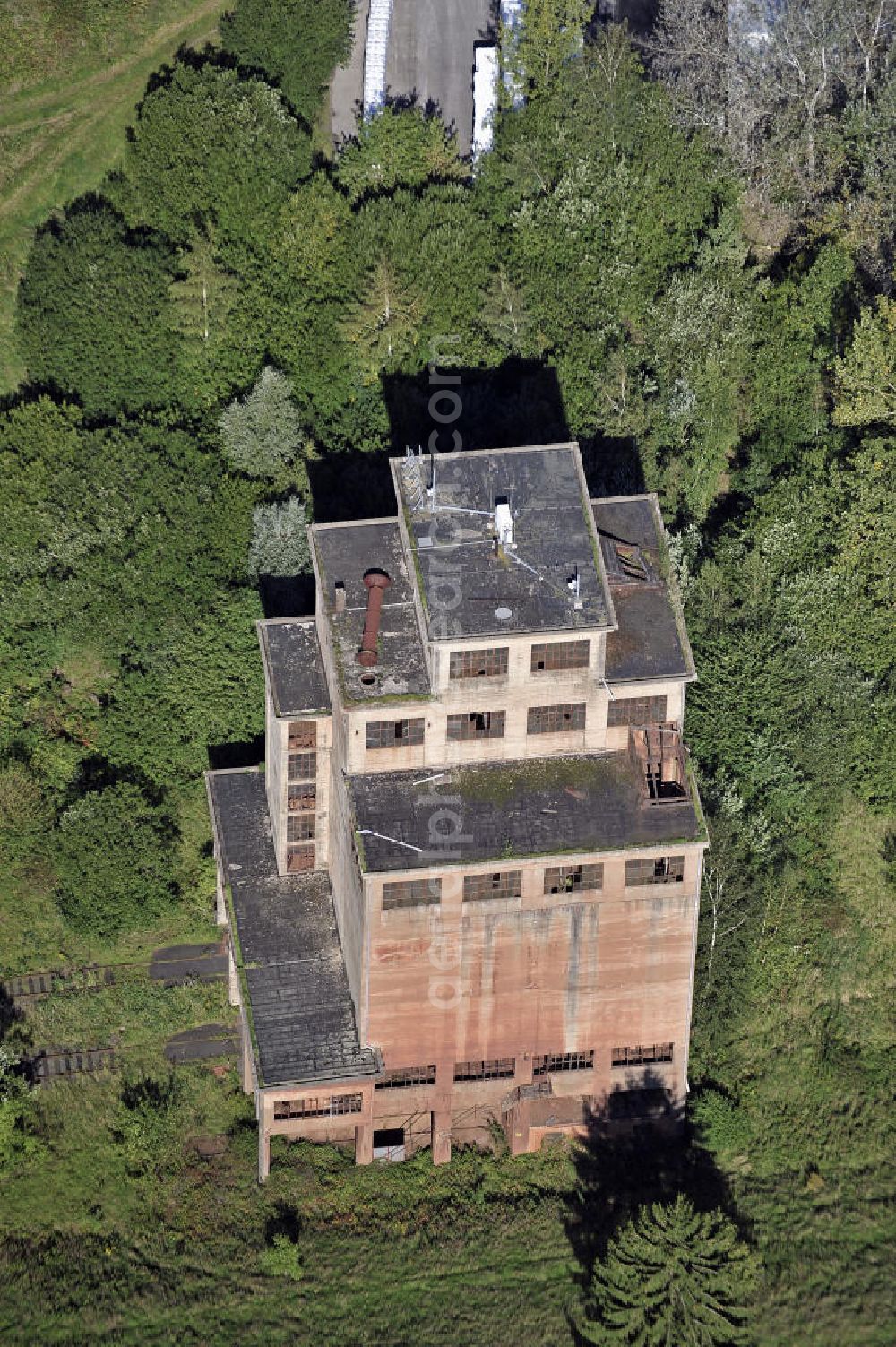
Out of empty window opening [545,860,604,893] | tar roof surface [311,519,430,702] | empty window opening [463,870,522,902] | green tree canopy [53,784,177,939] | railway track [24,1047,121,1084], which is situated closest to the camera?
empty window opening [463,870,522,902]

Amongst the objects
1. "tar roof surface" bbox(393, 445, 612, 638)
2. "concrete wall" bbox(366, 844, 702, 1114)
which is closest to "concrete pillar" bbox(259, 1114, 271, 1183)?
"concrete wall" bbox(366, 844, 702, 1114)

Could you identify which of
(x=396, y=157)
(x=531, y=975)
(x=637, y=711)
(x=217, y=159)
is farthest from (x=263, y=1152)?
(x=396, y=157)

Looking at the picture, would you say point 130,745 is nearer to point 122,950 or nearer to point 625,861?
point 122,950

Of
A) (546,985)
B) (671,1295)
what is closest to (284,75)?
(546,985)

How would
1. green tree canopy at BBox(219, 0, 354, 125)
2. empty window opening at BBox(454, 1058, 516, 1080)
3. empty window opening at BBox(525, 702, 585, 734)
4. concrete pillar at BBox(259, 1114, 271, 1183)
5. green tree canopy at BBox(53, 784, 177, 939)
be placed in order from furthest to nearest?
green tree canopy at BBox(219, 0, 354, 125) → green tree canopy at BBox(53, 784, 177, 939) → empty window opening at BBox(454, 1058, 516, 1080) → concrete pillar at BBox(259, 1114, 271, 1183) → empty window opening at BBox(525, 702, 585, 734)

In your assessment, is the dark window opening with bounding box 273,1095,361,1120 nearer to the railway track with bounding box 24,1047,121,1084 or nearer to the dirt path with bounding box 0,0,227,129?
the railway track with bounding box 24,1047,121,1084

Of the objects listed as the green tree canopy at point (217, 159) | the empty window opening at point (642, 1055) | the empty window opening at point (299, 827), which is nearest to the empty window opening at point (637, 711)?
the empty window opening at point (642, 1055)

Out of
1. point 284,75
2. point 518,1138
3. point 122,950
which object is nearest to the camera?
point 518,1138

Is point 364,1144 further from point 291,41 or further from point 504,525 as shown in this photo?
point 291,41
